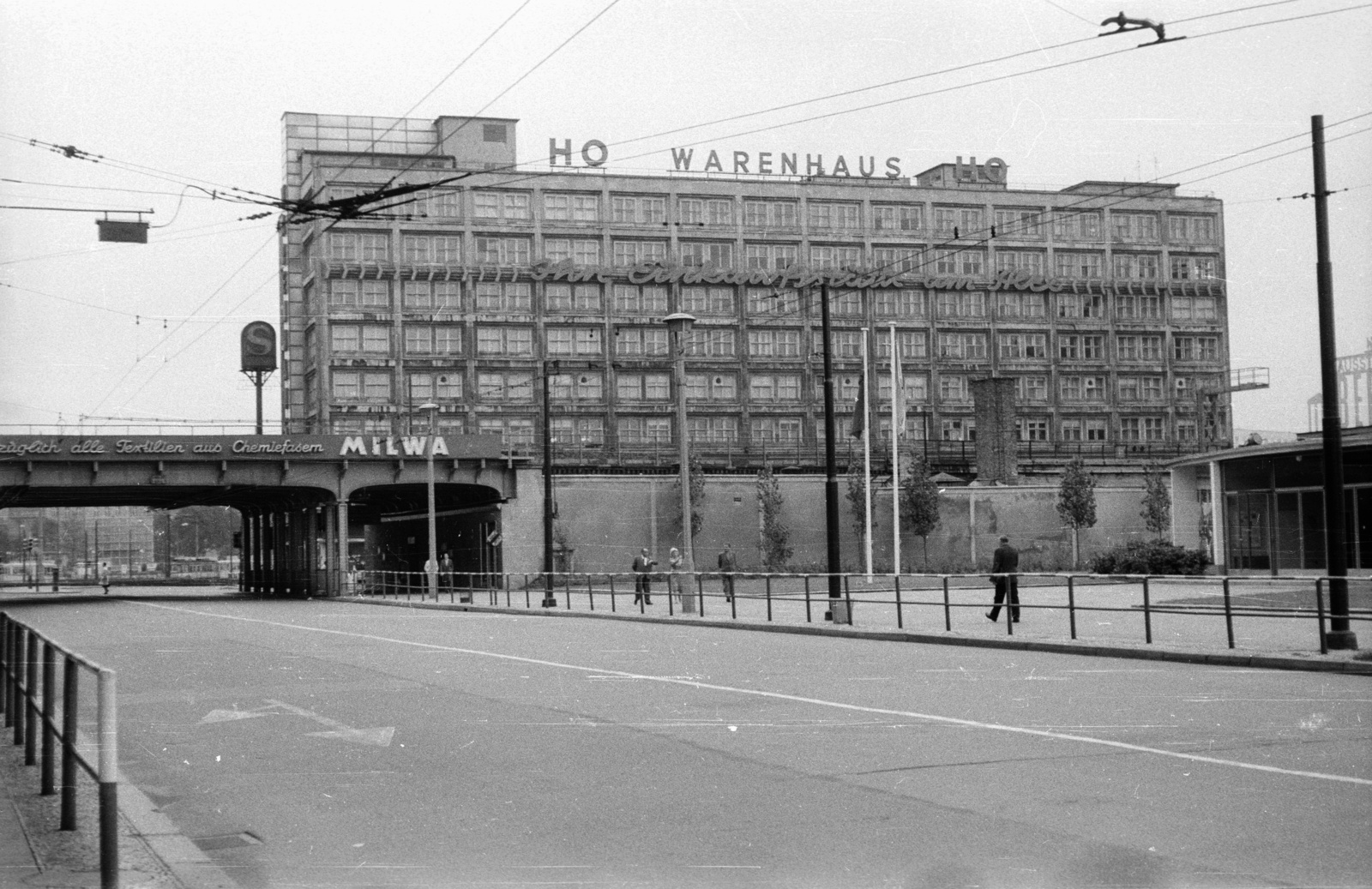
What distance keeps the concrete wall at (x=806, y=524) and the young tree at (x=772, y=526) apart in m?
0.87

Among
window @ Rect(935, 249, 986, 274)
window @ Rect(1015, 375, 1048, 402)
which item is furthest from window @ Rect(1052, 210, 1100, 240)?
window @ Rect(1015, 375, 1048, 402)

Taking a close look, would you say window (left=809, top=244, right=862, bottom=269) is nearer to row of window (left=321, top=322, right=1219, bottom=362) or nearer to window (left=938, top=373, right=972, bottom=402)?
row of window (left=321, top=322, right=1219, bottom=362)

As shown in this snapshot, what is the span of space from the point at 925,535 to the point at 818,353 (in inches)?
1298

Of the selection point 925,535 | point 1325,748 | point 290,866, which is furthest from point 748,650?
point 925,535

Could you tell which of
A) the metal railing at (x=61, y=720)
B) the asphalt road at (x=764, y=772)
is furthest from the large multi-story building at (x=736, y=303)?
the metal railing at (x=61, y=720)

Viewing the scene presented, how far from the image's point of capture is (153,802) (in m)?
10.2

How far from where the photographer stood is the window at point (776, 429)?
101250mm

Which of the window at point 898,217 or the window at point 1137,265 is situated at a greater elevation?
the window at point 898,217

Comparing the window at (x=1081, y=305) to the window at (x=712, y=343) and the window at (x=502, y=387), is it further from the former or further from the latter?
the window at (x=502, y=387)

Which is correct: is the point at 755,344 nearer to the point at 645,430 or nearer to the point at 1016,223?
the point at 645,430

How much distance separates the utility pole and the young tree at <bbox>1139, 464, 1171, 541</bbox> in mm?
54295

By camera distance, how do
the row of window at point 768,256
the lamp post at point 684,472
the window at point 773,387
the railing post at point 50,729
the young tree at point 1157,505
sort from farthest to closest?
the window at point 773,387
the row of window at point 768,256
the young tree at point 1157,505
the lamp post at point 684,472
the railing post at point 50,729

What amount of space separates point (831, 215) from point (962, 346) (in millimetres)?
13308

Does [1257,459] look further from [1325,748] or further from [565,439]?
[565,439]
